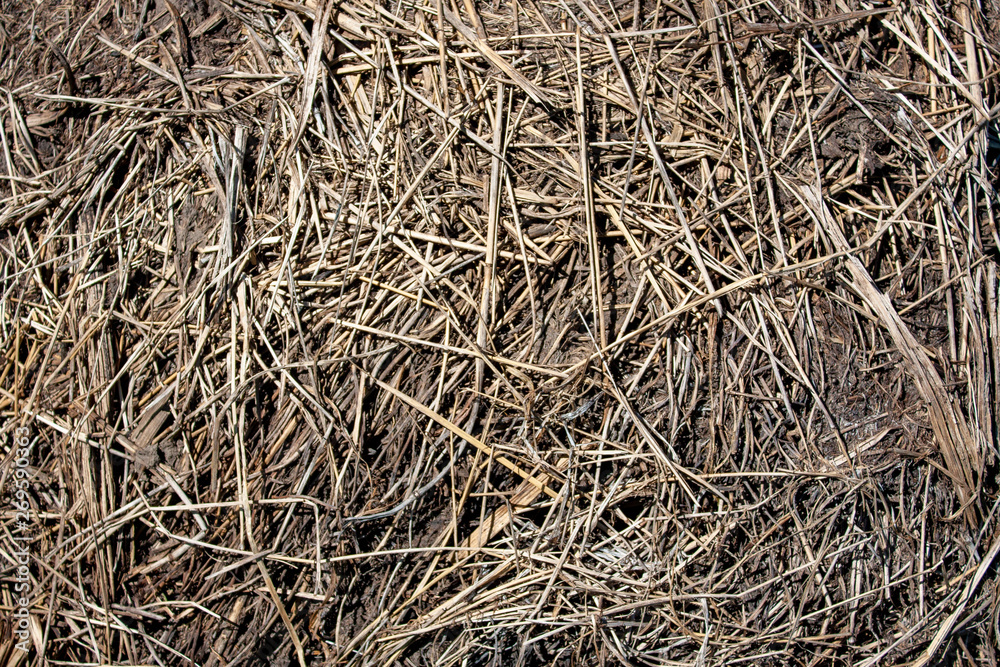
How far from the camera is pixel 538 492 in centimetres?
144

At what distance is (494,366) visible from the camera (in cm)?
142

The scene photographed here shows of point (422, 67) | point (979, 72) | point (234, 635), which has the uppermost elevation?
point (979, 72)

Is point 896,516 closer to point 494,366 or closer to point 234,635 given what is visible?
point 494,366

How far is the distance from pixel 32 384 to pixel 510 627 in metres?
1.31

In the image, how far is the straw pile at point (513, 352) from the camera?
1.43m

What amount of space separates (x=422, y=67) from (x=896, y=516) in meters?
1.59

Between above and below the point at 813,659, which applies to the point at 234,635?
below

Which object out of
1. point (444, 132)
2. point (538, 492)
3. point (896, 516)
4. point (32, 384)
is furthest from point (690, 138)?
point (32, 384)

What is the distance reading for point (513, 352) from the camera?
1458 millimetres

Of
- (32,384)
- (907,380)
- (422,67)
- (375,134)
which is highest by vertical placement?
(422,67)

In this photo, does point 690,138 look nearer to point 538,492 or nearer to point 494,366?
point 494,366

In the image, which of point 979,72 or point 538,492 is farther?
point 979,72

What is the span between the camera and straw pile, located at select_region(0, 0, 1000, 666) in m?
1.43

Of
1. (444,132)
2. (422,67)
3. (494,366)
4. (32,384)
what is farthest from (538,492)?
(32,384)
